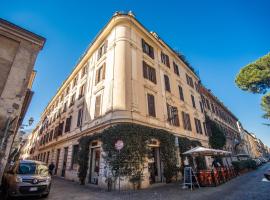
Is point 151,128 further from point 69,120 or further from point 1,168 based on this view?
point 69,120

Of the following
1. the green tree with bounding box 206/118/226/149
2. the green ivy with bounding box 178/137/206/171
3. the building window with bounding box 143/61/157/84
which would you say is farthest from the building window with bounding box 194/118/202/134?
the building window with bounding box 143/61/157/84

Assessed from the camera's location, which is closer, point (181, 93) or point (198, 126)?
point (181, 93)

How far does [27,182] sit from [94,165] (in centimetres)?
598

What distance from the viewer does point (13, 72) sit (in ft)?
30.3

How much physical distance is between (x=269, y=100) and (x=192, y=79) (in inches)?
377

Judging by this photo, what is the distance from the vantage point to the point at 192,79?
2484 cm

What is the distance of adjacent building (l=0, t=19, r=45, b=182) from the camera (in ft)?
26.9

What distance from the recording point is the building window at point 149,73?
15.0 meters

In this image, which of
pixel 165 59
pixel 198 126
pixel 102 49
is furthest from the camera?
pixel 198 126

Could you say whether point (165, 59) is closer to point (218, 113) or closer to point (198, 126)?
point (198, 126)

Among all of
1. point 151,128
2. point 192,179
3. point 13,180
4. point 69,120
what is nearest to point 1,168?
point 13,180

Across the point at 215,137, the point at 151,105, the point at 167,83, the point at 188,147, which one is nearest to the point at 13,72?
the point at 151,105

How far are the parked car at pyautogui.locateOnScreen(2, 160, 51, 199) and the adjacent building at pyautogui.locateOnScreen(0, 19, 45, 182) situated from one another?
Result: 0.90 m

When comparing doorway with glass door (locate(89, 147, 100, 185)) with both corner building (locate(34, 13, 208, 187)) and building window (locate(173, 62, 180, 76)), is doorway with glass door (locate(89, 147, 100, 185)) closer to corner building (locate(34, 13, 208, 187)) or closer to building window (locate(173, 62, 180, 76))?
corner building (locate(34, 13, 208, 187))
